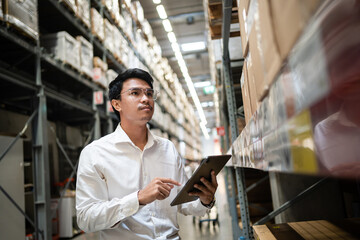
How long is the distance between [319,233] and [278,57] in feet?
4.97

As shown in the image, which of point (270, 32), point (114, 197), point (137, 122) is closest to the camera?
point (270, 32)

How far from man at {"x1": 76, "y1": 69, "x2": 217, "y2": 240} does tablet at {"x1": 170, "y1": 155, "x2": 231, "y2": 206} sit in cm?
7

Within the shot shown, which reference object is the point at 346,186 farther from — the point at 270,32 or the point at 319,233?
the point at 270,32

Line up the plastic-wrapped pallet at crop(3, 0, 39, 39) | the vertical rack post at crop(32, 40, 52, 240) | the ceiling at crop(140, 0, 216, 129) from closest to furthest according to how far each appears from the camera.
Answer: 1. the plastic-wrapped pallet at crop(3, 0, 39, 39)
2. the vertical rack post at crop(32, 40, 52, 240)
3. the ceiling at crop(140, 0, 216, 129)

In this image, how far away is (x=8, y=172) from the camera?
390 centimetres

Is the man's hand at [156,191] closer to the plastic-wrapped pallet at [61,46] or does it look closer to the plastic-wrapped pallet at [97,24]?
the plastic-wrapped pallet at [61,46]

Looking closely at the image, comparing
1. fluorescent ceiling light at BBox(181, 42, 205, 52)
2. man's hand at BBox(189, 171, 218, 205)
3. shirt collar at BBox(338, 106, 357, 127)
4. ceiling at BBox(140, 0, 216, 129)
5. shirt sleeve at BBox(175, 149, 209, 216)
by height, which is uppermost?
ceiling at BBox(140, 0, 216, 129)

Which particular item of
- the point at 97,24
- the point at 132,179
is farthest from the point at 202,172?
the point at 97,24

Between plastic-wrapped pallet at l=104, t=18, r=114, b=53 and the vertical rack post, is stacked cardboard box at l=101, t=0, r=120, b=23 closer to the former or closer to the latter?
plastic-wrapped pallet at l=104, t=18, r=114, b=53

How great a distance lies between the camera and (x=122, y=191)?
84.4 inches

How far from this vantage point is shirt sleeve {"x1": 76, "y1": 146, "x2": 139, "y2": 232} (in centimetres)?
189

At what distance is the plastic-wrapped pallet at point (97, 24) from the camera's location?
555cm

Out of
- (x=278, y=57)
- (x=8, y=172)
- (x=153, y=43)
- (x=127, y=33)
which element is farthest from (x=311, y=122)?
(x=153, y=43)

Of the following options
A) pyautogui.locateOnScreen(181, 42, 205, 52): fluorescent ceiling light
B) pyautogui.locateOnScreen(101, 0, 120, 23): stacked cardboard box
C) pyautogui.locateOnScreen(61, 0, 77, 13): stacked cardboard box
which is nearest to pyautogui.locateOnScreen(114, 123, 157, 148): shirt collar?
pyautogui.locateOnScreen(61, 0, 77, 13): stacked cardboard box
